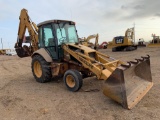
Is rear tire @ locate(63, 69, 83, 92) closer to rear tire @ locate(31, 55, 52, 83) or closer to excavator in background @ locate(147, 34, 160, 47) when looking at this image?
rear tire @ locate(31, 55, 52, 83)

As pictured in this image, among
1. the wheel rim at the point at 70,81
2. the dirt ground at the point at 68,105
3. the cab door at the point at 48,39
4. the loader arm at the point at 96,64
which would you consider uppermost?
the cab door at the point at 48,39

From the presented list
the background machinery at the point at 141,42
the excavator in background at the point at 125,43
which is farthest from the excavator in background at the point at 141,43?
the excavator in background at the point at 125,43

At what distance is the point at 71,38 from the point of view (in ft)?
26.1

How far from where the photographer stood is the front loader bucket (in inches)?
197

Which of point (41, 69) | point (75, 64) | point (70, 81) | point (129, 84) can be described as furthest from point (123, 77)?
point (41, 69)

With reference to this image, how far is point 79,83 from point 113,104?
4.84 ft

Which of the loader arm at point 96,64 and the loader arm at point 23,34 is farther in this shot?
the loader arm at point 23,34

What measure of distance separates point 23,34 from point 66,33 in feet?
9.50

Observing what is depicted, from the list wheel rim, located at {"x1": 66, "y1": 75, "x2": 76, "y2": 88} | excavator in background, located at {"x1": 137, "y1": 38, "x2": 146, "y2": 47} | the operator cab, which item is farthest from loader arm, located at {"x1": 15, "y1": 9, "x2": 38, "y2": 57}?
excavator in background, located at {"x1": 137, "y1": 38, "x2": 146, "y2": 47}

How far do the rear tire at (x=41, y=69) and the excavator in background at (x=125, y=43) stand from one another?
17.9m

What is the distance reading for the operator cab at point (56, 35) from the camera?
7590 millimetres

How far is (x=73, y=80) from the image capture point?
21.8 ft

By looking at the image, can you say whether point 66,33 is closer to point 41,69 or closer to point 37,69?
point 41,69

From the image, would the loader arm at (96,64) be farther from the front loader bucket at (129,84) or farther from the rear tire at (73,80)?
the front loader bucket at (129,84)
